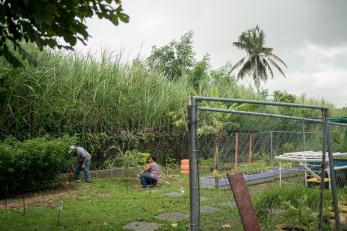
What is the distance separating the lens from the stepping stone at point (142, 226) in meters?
6.61

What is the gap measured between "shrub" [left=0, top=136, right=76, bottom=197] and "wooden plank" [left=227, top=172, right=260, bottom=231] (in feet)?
18.2

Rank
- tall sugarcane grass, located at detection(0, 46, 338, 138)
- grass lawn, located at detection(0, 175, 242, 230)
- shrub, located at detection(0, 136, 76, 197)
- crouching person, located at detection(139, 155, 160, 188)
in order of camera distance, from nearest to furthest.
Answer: grass lawn, located at detection(0, 175, 242, 230) → shrub, located at detection(0, 136, 76, 197) → tall sugarcane grass, located at detection(0, 46, 338, 138) → crouching person, located at detection(139, 155, 160, 188)

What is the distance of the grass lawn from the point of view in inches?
211

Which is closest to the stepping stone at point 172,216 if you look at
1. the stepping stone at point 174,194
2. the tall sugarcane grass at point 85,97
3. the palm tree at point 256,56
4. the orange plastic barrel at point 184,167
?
the stepping stone at point 174,194

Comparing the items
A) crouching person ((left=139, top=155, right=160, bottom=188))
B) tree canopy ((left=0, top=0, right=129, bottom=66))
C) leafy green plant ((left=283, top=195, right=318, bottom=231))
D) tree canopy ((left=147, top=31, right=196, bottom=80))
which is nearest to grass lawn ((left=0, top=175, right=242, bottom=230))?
crouching person ((left=139, top=155, right=160, bottom=188))

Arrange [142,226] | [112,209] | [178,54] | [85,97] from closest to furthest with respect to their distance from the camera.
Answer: [142,226], [112,209], [85,97], [178,54]

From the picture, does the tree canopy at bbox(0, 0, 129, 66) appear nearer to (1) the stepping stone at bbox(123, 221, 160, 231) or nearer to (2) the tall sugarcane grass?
(1) the stepping stone at bbox(123, 221, 160, 231)

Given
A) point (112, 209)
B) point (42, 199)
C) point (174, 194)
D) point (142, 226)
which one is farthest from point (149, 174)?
point (142, 226)

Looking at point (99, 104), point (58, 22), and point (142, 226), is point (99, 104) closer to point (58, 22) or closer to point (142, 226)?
point (142, 226)

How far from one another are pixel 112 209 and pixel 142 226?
1439 millimetres

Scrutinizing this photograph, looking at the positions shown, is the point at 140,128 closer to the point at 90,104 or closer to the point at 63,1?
the point at 90,104

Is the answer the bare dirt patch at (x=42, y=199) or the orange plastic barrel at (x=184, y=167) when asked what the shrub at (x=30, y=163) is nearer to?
the bare dirt patch at (x=42, y=199)

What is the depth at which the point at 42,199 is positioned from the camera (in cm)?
917

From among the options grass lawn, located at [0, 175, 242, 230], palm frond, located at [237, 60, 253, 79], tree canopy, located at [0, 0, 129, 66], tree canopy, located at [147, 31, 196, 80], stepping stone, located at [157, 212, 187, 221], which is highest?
palm frond, located at [237, 60, 253, 79]
